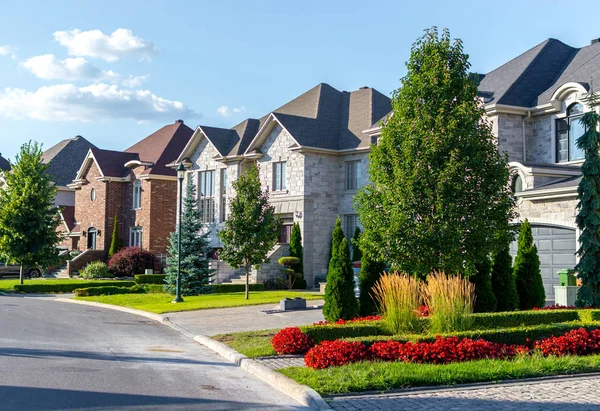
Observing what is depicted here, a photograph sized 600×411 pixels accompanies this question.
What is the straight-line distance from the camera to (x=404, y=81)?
17578mm

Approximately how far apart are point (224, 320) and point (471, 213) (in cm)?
841

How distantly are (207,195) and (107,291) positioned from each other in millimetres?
11321

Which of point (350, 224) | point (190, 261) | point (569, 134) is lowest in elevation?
point (190, 261)

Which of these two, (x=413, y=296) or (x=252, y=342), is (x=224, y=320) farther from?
(x=413, y=296)

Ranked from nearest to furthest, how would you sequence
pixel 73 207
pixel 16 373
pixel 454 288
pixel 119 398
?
pixel 119 398 → pixel 16 373 → pixel 454 288 → pixel 73 207

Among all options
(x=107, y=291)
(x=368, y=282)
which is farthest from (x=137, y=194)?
(x=368, y=282)

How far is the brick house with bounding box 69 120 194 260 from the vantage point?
46.3 m

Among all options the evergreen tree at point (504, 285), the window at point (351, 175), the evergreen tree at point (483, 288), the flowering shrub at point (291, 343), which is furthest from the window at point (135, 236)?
the flowering shrub at point (291, 343)

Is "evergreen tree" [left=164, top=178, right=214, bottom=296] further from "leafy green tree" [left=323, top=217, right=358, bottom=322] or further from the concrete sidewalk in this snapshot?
"leafy green tree" [left=323, top=217, right=358, bottom=322]

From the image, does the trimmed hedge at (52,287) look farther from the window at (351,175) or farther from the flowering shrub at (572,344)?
the flowering shrub at (572,344)

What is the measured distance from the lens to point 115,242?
4750cm

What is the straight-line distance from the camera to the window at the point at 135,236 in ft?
156

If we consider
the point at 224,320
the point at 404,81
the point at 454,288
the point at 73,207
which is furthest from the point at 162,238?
the point at 454,288

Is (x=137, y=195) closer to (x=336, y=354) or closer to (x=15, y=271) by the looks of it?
(x=15, y=271)
